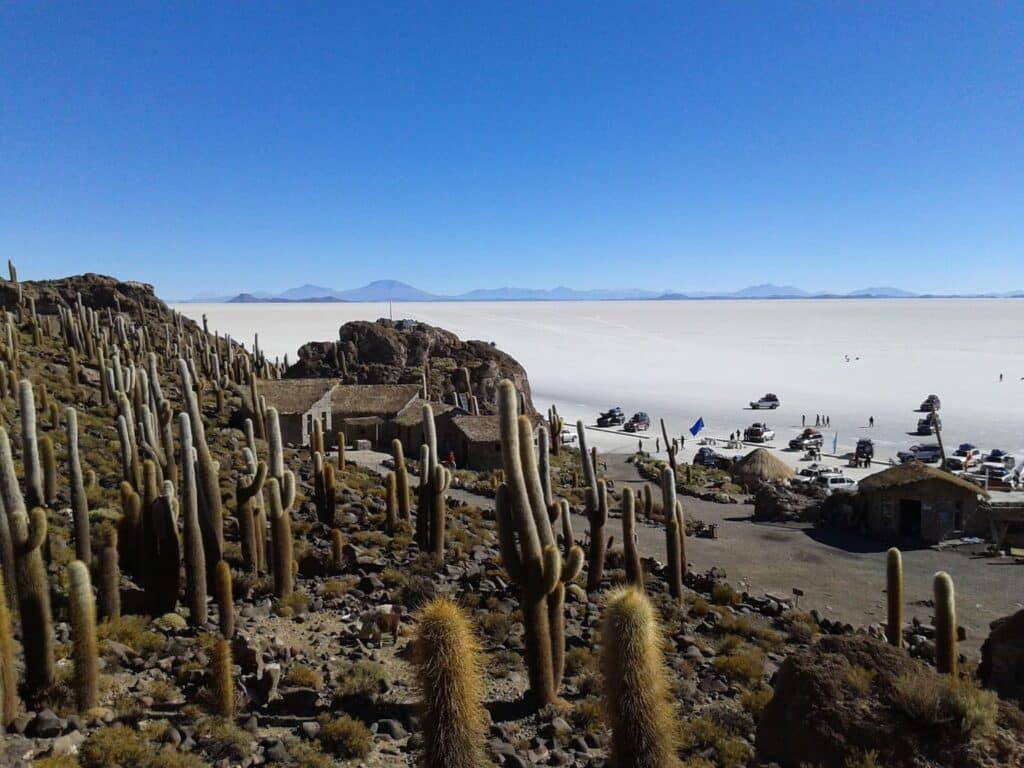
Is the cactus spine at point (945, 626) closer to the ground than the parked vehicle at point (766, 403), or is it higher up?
higher up

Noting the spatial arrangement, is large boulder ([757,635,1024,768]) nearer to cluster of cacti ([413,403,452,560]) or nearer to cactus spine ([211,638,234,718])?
cactus spine ([211,638,234,718])

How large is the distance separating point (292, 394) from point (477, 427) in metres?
8.71

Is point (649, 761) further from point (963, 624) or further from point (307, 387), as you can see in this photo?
point (307, 387)

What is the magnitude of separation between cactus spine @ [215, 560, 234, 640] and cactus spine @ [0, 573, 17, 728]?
3457 millimetres

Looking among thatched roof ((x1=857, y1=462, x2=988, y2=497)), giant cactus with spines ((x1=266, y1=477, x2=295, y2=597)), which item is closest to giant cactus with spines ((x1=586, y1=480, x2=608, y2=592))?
giant cactus with spines ((x1=266, y1=477, x2=295, y2=597))

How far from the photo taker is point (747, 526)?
28.5m

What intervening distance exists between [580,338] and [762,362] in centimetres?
4608

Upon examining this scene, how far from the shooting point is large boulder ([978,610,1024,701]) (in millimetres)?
10969

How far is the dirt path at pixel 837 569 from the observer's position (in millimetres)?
18406

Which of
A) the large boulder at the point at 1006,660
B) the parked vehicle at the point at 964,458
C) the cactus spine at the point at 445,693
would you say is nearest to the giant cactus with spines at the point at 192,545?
the cactus spine at the point at 445,693

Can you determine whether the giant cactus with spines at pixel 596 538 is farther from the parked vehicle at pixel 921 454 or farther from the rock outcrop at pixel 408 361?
the rock outcrop at pixel 408 361

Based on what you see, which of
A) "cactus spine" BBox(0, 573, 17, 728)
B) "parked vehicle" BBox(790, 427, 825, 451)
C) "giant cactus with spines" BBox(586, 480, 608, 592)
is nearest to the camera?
"cactus spine" BBox(0, 573, 17, 728)

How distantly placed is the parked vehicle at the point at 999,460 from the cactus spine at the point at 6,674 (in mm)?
41179

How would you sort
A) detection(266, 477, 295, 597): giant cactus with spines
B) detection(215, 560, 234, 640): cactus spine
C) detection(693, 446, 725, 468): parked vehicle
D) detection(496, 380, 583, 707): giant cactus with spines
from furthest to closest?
detection(693, 446, 725, 468): parked vehicle → detection(266, 477, 295, 597): giant cactus with spines → detection(215, 560, 234, 640): cactus spine → detection(496, 380, 583, 707): giant cactus with spines
